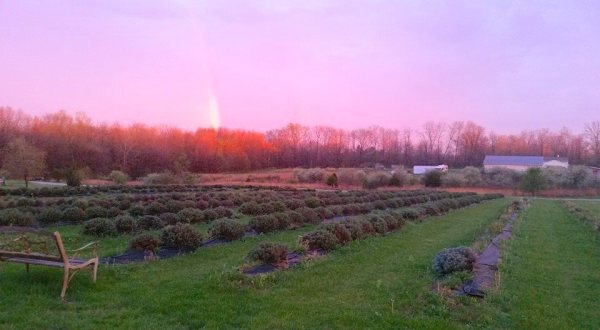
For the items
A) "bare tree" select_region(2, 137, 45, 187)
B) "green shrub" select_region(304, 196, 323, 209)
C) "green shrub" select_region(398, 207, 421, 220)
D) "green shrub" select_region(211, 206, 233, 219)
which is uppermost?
"bare tree" select_region(2, 137, 45, 187)

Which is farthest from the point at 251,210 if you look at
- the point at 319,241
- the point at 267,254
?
the point at 267,254

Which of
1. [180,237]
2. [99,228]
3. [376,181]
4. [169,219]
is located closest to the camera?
[180,237]

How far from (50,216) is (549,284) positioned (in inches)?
540

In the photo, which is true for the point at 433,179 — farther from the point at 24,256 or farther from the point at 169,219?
the point at 24,256

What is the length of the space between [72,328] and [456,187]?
191 ft

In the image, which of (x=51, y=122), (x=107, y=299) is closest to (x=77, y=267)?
(x=107, y=299)

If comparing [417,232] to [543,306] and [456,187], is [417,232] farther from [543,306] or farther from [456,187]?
[456,187]

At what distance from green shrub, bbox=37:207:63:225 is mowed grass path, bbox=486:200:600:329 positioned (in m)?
12.8

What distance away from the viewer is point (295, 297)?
6867 millimetres

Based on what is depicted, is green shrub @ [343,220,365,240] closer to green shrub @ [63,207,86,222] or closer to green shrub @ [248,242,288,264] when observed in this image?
green shrub @ [248,242,288,264]

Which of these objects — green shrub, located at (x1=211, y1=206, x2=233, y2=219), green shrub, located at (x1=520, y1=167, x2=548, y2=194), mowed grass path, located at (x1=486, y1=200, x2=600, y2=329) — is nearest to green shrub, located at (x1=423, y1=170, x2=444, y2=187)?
green shrub, located at (x1=520, y1=167, x2=548, y2=194)

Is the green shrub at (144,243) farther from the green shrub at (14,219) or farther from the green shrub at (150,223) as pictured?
the green shrub at (14,219)

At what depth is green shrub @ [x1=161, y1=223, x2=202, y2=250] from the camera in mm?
9953

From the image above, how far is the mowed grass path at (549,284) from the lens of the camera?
6.49 m
